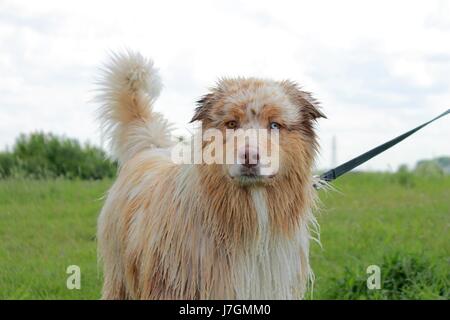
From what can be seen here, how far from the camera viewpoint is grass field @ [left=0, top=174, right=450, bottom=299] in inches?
304

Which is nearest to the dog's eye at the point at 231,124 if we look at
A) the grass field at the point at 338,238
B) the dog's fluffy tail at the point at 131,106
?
the grass field at the point at 338,238

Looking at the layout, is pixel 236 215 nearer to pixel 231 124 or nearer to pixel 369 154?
pixel 231 124

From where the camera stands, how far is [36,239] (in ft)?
33.4

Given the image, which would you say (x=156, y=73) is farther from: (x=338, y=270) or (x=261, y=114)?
(x=338, y=270)

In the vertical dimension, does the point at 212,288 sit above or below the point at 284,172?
below

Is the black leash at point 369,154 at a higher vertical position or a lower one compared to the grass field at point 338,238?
higher

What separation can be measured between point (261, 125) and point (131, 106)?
2442mm

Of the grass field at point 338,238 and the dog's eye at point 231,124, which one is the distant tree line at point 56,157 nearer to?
the grass field at point 338,238

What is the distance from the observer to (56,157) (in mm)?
16078

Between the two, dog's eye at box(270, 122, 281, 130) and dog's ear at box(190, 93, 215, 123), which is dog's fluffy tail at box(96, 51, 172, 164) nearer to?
dog's ear at box(190, 93, 215, 123)

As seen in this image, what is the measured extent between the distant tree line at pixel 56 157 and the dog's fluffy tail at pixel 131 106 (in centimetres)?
868

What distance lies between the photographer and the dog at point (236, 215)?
16.2ft
